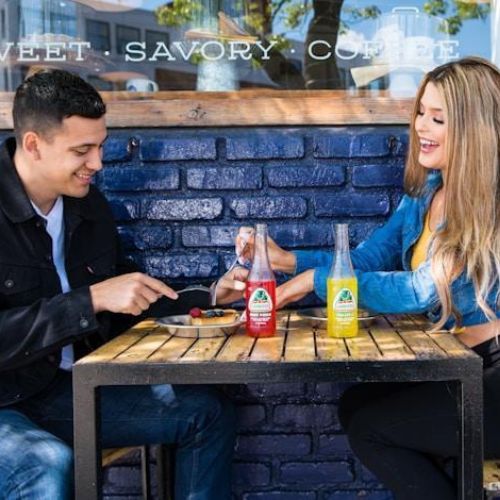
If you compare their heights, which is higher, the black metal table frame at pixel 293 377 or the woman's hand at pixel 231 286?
the woman's hand at pixel 231 286

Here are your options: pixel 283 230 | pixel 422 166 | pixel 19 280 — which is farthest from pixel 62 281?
pixel 422 166

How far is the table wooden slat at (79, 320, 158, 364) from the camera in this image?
201 cm

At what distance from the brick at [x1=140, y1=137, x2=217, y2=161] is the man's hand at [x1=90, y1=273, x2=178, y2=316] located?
0.98 m

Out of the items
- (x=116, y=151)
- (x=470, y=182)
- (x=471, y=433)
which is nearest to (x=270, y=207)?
(x=116, y=151)

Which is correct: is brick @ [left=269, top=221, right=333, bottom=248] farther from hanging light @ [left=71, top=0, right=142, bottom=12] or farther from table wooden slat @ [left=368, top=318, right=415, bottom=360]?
hanging light @ [left=71, top=0, right=142, bottom=12]

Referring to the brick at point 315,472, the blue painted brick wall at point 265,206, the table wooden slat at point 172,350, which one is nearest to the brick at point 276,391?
the blue painted brick wall at point 265,206

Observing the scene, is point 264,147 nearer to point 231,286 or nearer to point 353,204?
point 353,204

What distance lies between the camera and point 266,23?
130 inches

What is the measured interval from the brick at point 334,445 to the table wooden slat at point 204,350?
1.08 m

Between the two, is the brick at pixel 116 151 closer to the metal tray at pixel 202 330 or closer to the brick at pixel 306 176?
the brick at pixel 306 176

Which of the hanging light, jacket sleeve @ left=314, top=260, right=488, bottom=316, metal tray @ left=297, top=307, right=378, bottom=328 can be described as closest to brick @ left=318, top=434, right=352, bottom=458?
metal tray @ left=297, top=307, right=378, bottom=328

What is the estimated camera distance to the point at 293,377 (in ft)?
6.38

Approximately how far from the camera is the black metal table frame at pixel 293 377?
1933 millimetres

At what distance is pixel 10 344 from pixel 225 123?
1.29 m
